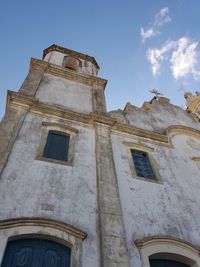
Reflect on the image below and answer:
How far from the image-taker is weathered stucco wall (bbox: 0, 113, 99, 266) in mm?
6414

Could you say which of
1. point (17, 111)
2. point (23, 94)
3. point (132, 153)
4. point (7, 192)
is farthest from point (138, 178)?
point (23, 94)

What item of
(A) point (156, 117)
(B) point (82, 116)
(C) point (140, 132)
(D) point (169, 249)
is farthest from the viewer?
(A) point (156, 117)

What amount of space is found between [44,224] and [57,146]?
3.42 meters

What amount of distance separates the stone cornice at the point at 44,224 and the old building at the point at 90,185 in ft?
0.07

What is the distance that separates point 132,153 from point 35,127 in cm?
372

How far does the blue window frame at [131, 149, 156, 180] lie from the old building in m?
0.04

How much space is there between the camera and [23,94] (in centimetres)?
1077

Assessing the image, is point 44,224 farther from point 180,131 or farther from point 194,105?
point 194,105

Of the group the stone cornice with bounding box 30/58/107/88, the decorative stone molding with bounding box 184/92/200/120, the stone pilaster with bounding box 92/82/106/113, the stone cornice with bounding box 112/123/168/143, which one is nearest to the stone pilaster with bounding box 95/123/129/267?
the stone cornice with bounding box 112/123/168/143

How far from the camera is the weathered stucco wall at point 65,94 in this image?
11.6 m

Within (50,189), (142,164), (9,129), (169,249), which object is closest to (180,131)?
(142,164)

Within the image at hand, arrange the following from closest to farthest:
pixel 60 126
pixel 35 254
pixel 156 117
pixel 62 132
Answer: pixel 35 254 < pixel 62 132 < pixel 60 126 < pixel 156 117

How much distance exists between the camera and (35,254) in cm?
577

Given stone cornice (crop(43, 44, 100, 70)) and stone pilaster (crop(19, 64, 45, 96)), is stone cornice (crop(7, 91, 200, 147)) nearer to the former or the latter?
stone pilaster (crop(19, 64, 45, 96))
